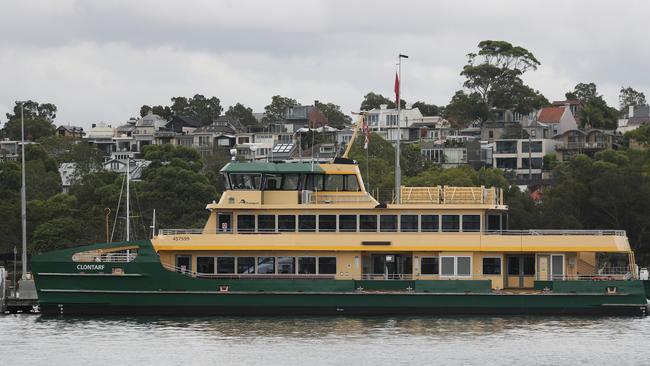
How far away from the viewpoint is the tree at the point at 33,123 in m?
157

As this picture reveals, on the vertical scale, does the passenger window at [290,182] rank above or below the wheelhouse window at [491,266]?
above

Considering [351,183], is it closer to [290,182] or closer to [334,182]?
[334,182]

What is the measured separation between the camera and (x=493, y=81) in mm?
134875

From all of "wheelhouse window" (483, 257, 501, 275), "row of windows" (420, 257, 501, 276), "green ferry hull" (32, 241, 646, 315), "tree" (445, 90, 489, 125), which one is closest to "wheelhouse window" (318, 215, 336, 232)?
"green ferry hull" (32, 241, 646, 315)

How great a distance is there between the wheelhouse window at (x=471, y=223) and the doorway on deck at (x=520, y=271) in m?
1.83

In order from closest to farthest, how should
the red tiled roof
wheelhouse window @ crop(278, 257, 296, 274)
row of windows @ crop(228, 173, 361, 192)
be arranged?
wheelhouse window @ crop(278, 257, 296, 274) < row of windows @ crop(228, 173, 361, 192) < the red tiled roof

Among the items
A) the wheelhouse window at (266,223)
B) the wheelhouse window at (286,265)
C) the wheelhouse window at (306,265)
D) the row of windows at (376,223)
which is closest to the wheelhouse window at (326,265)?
the wheelhouse window at (306,265)

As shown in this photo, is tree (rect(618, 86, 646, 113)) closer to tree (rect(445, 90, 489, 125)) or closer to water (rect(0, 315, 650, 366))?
tree (rect(445, 90, 489, 125))

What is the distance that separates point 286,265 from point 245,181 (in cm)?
358

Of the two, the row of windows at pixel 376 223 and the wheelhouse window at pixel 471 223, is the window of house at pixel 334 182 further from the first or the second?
the wheelhouse window at pixel 471 223

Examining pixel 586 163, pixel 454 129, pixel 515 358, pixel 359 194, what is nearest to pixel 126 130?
pixel 454 129

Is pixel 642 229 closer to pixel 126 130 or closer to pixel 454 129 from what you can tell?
pixel 454 129

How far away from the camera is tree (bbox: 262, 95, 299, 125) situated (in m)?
159

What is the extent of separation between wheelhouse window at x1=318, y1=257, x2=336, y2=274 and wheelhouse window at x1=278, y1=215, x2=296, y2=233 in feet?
5.28
